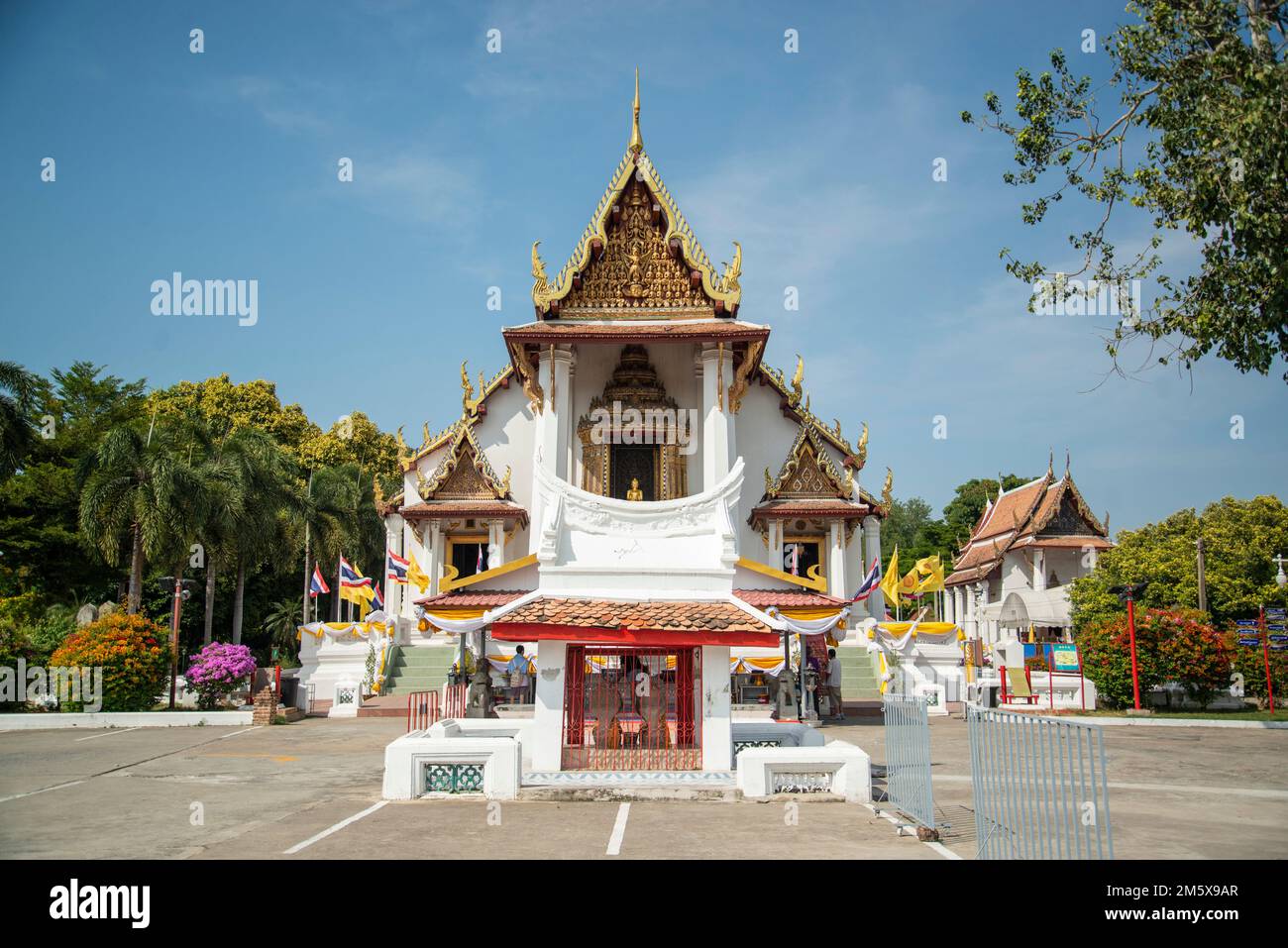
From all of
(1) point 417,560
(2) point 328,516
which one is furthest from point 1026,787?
(2) point 328,516

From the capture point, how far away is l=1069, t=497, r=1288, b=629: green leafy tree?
111ft

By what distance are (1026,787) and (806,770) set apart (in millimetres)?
4277

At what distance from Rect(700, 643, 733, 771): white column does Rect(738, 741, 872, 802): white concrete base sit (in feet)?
1.63

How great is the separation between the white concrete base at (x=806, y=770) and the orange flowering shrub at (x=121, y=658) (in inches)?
616

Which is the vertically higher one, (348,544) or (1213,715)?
(348,544)

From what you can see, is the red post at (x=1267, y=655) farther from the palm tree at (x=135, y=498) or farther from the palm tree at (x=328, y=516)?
the palm tree at (x=328, y=516)

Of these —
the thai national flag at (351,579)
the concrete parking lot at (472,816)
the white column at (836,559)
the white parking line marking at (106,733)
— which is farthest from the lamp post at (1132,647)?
the white parking line marking at (106,733)

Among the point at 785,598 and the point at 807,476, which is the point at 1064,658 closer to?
the point at 807,476

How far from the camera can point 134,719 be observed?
19922 millimetres
